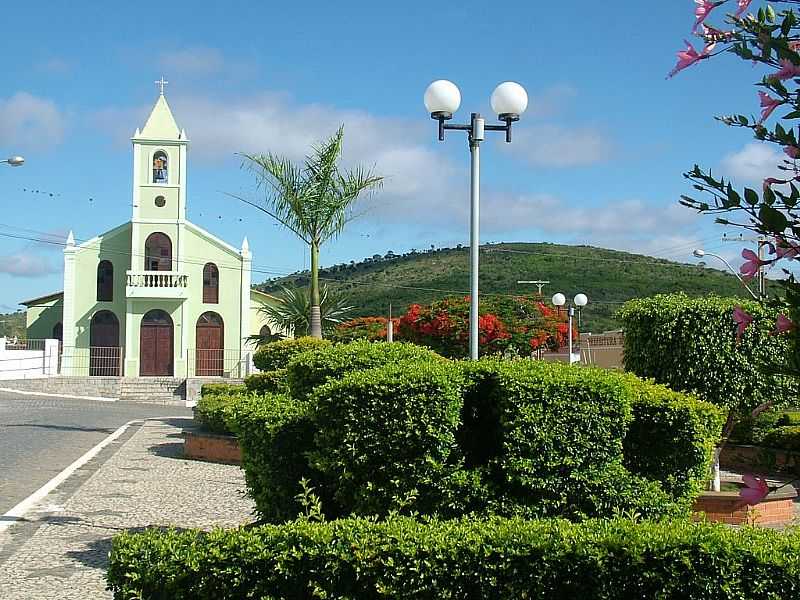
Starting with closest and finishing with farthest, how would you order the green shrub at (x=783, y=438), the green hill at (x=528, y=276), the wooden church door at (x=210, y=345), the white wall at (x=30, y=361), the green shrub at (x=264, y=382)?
the green shrub at (x=264, y=382) < the green shrub at (x=783, y=438) < the white wall at (x=30, y=361) < the wooden church door at (x=210, y=345) < the green hill at (x=528, y=276)

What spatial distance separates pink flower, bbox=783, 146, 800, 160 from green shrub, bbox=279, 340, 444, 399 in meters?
4.98

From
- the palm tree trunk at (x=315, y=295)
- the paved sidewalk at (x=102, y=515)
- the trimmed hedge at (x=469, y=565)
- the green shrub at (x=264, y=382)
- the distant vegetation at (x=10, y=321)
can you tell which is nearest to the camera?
the trimmed hedge at (x=469, y=565)

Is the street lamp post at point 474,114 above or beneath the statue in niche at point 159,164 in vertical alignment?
beneath

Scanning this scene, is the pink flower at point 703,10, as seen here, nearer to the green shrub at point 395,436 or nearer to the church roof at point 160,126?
the green shrub at point 395,436

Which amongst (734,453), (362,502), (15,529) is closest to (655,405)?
(362,502)

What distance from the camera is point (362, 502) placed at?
587 centimetres

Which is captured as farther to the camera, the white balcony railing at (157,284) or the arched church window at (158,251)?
the arched church window at (158,251)

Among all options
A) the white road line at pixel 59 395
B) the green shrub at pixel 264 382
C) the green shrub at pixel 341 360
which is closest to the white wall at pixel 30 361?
the white road line at pixel 59 395

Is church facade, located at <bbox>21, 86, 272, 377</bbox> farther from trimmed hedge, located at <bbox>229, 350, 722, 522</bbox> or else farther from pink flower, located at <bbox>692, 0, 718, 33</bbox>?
pink flower, located at <bbox>692, 0, 718, 33</bbox>

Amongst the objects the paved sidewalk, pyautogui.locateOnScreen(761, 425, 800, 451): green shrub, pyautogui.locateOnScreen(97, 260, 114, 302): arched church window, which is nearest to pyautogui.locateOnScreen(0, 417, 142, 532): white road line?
the paved sidewalk

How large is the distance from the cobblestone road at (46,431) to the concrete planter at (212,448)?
2.01 metres

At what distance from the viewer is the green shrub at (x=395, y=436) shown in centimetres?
573

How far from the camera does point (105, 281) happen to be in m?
41.0

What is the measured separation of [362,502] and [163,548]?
1443mm
